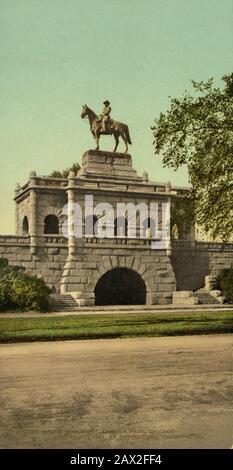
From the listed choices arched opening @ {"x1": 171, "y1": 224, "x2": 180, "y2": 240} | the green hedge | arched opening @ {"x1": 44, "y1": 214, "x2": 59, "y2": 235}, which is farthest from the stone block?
the green hedge

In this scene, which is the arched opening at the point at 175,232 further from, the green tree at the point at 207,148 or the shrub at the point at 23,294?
the green tree at the point at 207,148

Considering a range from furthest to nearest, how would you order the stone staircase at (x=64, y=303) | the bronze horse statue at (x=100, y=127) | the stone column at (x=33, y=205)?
the bronze horse statue at (x=100, y=127), the stone column at (x=33, y=205), the stone staircase at (x=64, y=303)

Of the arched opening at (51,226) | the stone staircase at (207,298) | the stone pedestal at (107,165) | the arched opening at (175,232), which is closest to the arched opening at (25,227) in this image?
the arched opening at (51,226)

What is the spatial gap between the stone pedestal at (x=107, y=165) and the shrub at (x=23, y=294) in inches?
421

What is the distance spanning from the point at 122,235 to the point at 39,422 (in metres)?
30.0

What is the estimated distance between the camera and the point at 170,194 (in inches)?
1438

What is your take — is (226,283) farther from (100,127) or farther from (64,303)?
(100,127)

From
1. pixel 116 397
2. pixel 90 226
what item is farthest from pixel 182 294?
pixel 116 397

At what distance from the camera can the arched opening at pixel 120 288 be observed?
3616cm

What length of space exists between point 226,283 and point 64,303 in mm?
10907

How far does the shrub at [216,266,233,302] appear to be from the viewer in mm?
33853

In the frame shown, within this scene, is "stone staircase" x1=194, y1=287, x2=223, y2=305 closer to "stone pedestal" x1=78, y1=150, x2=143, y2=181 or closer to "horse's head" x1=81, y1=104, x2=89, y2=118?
"stone pedestal" x1=78, y1=150, x2=143, y2=181

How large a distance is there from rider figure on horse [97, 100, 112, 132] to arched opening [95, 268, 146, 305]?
9.89 meters
